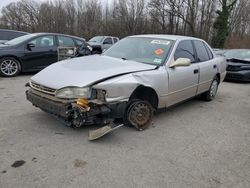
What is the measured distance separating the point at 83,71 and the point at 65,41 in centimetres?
614

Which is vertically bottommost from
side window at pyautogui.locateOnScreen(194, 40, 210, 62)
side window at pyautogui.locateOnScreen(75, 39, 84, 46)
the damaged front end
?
the damaged front end

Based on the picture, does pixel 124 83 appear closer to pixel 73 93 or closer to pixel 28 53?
pixel 73 93

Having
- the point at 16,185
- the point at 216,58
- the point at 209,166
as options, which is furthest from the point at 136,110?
the point at 216,58

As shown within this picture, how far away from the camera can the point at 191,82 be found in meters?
5.37

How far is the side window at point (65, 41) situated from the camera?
9.55 meters

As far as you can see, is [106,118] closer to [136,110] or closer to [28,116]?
[136,110]

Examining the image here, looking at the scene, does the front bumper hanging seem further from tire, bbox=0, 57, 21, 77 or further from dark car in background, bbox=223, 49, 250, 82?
dark car in background, bbox=223, 49, 250, 82

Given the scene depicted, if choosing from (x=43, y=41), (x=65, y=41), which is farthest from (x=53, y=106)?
(x=65, y=41)

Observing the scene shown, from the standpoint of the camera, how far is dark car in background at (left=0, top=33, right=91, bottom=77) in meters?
8.20

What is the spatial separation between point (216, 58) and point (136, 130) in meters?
3.49

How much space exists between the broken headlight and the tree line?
90.6ft

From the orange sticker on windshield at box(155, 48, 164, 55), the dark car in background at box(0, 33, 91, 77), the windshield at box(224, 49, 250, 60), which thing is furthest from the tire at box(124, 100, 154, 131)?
the windshield at box(224, 49, 250, 60)

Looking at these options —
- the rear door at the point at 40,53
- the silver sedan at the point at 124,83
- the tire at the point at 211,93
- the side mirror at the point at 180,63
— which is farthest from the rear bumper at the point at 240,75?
the rear door at the point at 40,53

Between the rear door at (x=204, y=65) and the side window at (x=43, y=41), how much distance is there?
5232 mm
